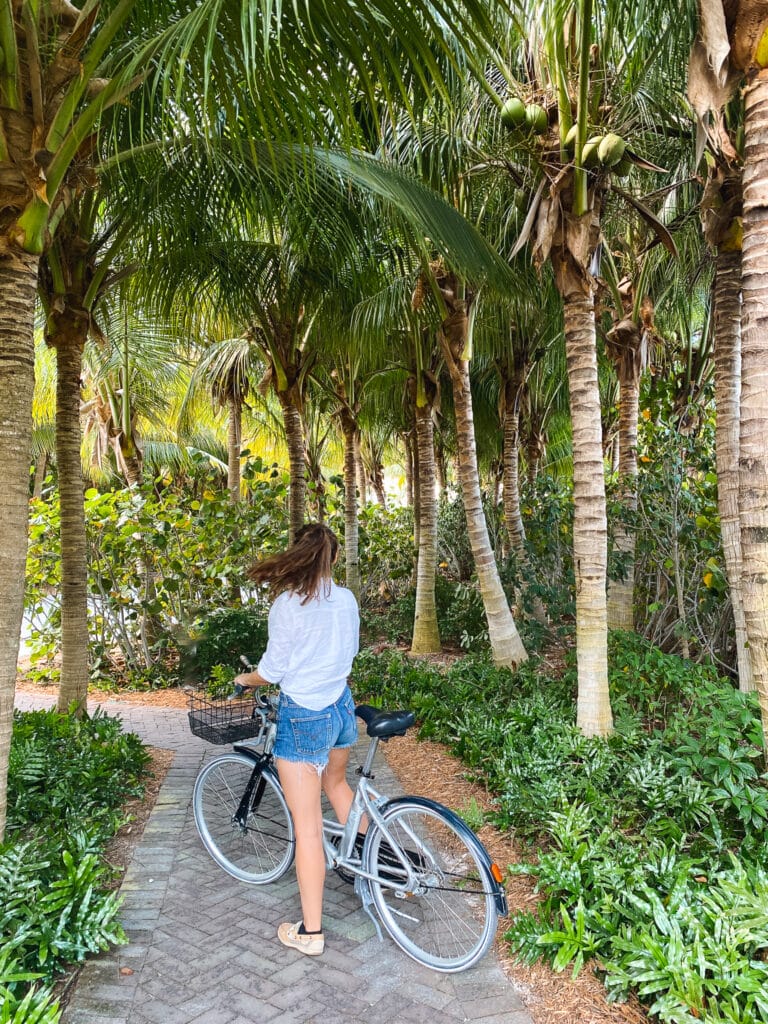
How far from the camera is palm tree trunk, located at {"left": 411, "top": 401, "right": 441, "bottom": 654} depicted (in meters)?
8.96

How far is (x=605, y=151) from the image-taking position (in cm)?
428

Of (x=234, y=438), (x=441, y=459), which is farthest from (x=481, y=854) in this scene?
(x=441, y=459)

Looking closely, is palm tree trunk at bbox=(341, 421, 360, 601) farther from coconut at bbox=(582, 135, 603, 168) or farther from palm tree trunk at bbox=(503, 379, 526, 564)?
coconut at bbox=(582, 135, 603, 168)

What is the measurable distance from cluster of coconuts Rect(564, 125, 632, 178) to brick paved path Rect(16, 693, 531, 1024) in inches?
176

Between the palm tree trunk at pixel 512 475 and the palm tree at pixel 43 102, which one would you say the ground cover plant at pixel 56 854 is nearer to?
the palm tree at pixel 43 102

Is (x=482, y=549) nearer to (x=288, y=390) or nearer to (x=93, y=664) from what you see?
(x=288, y=390)

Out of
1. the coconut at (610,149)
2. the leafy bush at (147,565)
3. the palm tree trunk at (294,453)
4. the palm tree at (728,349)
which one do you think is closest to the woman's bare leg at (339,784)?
the palm tree at (728,349)

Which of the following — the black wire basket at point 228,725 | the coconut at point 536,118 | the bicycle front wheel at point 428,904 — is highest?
the coconut at point 536,118

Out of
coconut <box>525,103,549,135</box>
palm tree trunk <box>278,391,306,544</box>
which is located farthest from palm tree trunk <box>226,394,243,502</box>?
coconut <box>525,103,549,135</box>

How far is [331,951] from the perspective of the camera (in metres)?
3.00

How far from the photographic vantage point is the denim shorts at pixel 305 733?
119 inches

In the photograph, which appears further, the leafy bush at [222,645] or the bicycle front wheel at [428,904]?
the leafy bush at [222,645]

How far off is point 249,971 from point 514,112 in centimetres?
506

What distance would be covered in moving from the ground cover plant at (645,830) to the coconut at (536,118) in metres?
3.80
